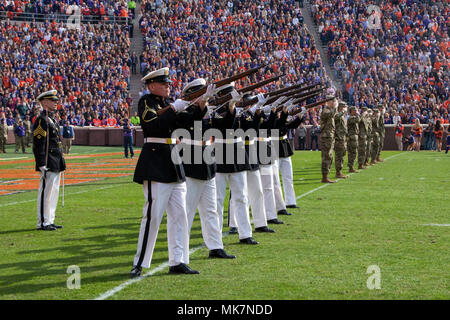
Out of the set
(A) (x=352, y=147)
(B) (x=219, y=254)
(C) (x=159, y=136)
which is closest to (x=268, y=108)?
(B) (x=219, y=254)

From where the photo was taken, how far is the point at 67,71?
3875 centimetres

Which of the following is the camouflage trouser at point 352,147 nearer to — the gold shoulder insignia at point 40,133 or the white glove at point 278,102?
the white glove at point 278,102

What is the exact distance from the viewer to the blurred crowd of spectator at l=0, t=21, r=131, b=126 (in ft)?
121

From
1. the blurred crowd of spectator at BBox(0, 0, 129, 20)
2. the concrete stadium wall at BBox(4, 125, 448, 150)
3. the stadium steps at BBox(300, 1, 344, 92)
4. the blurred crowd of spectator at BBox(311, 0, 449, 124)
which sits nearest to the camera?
the blurred crowd of spectator at BBox(311, 0, 449, 124)

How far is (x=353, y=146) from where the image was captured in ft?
63.8

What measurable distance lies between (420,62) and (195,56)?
1265 cm

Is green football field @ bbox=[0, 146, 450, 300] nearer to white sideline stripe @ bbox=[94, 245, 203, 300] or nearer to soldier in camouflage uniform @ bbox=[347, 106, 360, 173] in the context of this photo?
white sideline stripe @ bbox=[94, 245, 203, 300]

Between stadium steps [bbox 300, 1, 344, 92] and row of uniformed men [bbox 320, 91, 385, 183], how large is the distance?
1417cm

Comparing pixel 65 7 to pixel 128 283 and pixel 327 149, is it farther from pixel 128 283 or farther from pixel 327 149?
pixel 128 283

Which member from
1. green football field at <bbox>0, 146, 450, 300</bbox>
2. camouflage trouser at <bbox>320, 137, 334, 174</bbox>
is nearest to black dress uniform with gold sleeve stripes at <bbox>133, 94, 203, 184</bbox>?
green football field at <bbox>0, 146, 450, 300</bbox>

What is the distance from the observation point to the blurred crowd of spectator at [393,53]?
34.9 metres
